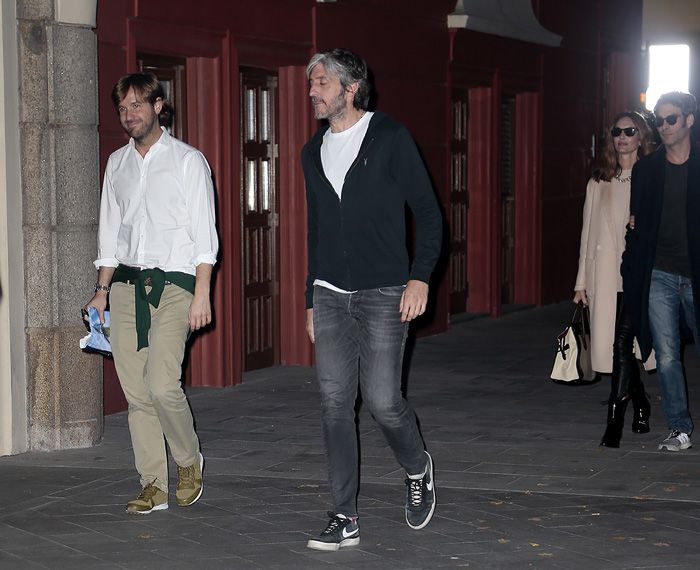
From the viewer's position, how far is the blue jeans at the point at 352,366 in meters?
6.11

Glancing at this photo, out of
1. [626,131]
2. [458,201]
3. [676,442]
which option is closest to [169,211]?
[626,131]

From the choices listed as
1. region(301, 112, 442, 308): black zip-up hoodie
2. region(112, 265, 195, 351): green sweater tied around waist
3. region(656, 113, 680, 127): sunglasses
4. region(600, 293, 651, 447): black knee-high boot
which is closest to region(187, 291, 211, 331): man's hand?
Result: region(112, 265, 195, 351): green sweater tied around waist

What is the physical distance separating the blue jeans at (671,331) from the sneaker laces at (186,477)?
2.74 metres

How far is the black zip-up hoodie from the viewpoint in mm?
6109

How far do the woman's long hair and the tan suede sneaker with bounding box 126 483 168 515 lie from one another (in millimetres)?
3447

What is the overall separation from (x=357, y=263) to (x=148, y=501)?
1.57 m

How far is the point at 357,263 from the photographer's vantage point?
6.12 meters

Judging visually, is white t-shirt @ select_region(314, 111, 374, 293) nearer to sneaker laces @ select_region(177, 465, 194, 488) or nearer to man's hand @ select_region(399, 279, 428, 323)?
man's hand @ select_region(399, 279, 428, 323)

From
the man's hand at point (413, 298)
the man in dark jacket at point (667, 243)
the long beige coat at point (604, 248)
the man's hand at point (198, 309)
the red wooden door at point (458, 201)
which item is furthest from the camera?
the red wooden door at point (458, 201)

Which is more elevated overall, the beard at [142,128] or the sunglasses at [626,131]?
the sunglasses at [626,131]

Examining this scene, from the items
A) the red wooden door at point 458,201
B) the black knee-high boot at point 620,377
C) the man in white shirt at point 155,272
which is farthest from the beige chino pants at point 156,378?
the red wooden door at point 458,201

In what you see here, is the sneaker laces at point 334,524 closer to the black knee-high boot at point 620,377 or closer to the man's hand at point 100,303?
the man's hand at point 100,303

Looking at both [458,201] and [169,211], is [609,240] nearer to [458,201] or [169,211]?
[169,211]

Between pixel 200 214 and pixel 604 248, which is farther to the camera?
pixel 604 248
